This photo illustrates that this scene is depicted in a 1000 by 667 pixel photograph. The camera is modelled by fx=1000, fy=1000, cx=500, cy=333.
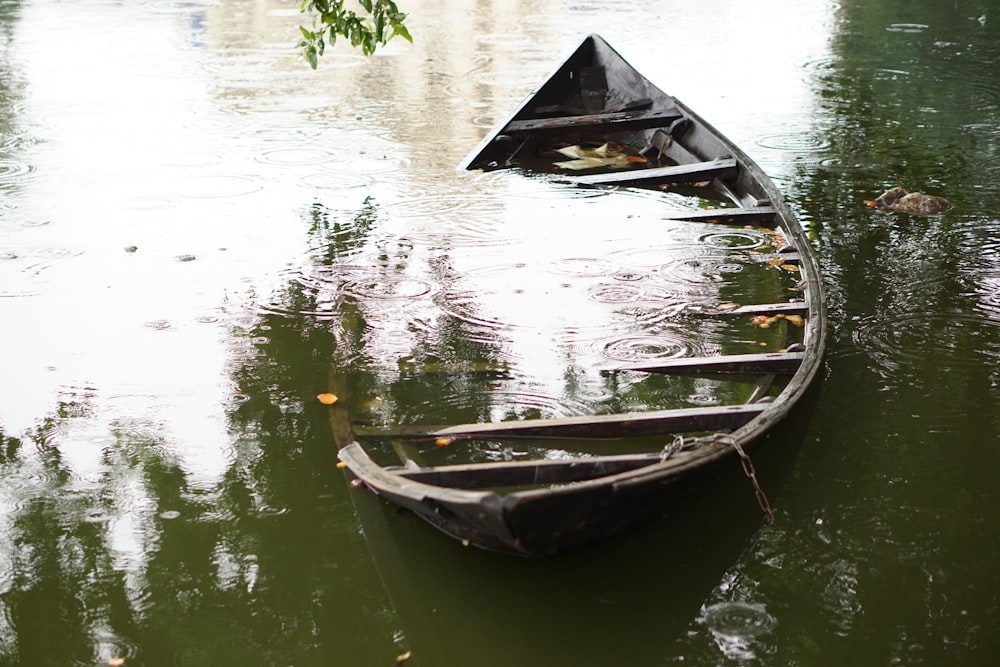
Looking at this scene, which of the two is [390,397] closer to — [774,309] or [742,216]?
[774,309]

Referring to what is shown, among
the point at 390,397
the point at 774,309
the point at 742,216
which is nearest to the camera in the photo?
the point at 390,397

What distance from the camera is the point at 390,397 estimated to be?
3.97 meters

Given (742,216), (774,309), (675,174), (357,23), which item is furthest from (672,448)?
(675,174)

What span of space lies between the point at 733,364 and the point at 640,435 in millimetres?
610

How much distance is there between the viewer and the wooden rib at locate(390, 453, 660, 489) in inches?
116

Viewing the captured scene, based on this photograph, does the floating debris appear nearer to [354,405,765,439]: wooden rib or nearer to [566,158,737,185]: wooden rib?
[566,158,737,185]: wooden rib

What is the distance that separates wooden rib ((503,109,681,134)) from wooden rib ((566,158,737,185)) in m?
0.65

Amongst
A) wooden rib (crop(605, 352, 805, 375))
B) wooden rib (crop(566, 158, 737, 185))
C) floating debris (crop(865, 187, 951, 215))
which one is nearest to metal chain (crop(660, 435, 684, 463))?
wooden rib (crop(605, 352, 805, 375))

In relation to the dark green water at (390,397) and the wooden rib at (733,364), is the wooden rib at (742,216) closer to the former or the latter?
the dark green water at (390,397)

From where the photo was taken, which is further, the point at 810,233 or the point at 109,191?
the point at 109,191

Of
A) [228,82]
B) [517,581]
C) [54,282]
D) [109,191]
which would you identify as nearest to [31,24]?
[228,82]

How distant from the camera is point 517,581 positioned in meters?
2.94

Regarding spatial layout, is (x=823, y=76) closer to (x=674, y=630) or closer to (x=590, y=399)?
(x=590, y=399)

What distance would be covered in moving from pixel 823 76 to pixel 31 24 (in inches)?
387
